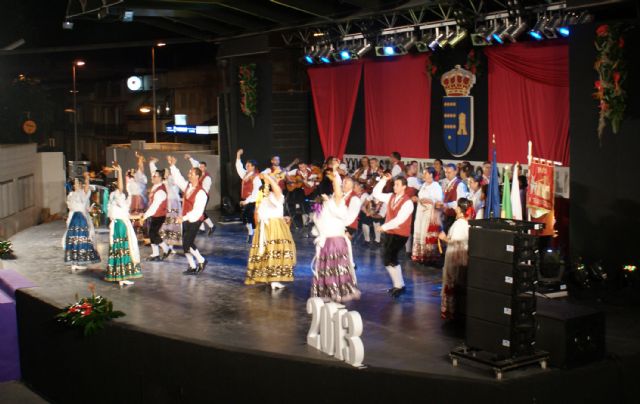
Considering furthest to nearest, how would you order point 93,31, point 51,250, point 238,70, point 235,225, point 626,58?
point 93,31
point 238,70
point 235,225
point 51,250
point 626,58

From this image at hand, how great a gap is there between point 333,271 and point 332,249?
262mm

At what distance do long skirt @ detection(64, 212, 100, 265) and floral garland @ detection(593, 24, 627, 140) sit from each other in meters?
7.22

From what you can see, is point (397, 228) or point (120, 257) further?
point (120, 257)

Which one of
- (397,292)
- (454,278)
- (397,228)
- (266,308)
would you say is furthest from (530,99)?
(266,308)

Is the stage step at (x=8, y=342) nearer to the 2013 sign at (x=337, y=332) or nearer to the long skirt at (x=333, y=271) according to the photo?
the long skirt at (x=333, y=271)

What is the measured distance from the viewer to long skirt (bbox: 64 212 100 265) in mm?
12633

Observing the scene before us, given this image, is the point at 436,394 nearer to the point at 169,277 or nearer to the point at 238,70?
the point at 169,277

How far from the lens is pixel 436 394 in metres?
7.03

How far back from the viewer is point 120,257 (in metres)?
11.6

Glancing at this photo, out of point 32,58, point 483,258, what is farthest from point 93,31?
point 483,258

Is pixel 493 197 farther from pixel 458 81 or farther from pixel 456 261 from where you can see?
pixel 458 81

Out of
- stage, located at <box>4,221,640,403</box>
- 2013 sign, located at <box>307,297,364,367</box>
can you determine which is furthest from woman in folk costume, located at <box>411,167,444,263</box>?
2013 sign, located at <box>307,297,364,367</box>

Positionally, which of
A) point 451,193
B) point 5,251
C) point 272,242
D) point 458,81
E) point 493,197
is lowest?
point 5,251

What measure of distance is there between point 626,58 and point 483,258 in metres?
4.03
